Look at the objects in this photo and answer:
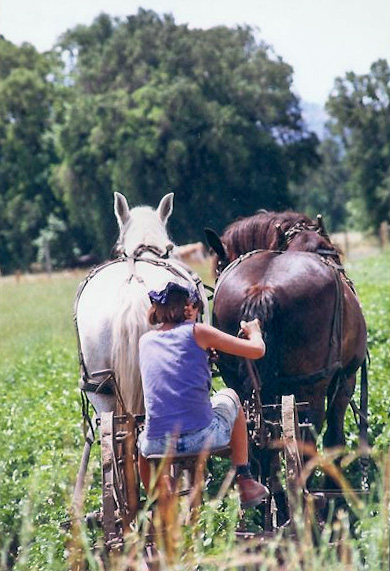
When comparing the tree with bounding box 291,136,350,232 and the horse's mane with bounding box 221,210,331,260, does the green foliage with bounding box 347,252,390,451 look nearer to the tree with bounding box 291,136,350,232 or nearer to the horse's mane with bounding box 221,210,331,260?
the horse's mane with bounding box 221,210,331,260

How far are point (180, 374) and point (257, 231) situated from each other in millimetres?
2567

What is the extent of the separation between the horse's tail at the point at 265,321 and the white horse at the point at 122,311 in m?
0.44

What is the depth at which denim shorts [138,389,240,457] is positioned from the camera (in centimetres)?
561

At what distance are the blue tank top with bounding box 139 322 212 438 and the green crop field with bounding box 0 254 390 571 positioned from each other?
0.49m

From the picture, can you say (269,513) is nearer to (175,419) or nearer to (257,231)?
(175,419)

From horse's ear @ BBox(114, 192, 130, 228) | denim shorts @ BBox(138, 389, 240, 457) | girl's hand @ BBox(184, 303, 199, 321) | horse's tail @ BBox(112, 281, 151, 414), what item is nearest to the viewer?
denim shorts @ BBox(138, 389, 240, 457)

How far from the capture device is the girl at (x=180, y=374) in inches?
222

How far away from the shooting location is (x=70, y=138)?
45.3 m

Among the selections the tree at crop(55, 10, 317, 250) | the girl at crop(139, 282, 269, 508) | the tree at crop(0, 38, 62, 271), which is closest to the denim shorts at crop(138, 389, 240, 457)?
the girl at crop(139, 282, 269, 508)

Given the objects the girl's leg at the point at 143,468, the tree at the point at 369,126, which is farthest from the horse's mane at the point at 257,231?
the tree at the point at 369,126

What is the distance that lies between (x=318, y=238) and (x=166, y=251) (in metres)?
1.09

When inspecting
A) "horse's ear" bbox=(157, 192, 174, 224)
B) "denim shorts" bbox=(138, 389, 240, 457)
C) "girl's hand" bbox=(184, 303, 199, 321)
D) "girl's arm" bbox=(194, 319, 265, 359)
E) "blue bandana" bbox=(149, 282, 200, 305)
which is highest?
"horse's ear" bbox=(157, 192, 174, 224)

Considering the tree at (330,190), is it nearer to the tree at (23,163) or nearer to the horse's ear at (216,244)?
the tree at (23,163)

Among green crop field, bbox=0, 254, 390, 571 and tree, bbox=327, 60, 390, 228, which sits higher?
tree, bbox=327, 60, 390, 228
